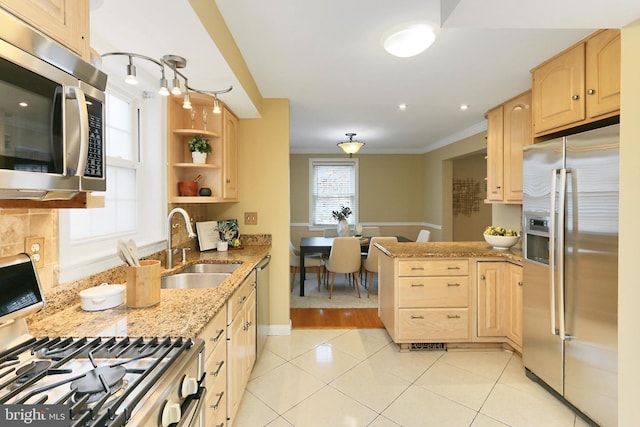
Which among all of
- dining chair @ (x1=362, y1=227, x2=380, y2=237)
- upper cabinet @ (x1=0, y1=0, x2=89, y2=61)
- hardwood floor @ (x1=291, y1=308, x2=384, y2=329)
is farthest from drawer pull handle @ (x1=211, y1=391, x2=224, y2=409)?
dining chair @ (x1=362, y1=227, x2=380, y2=237)

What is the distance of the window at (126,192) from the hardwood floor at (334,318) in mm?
1874

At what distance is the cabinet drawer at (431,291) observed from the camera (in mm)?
2820

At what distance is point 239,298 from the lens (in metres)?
1.92

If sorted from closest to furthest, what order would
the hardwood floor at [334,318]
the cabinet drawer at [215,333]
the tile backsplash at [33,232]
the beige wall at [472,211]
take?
the tile backsplash at [33,232]
the cabinet drawer at [215,333]
the hardwood floor at [334,318]
the beige wall at [472,211]

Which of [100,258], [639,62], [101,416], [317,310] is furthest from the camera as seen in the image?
[317,310]

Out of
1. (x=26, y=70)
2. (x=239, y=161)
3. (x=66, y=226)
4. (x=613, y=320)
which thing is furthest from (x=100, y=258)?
(x=613, y=320)

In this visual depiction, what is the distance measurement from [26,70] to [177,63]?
1193 millimetres

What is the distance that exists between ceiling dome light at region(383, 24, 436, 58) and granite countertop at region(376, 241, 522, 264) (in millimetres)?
1620

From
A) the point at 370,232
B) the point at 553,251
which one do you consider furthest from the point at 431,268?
the point at 370,232

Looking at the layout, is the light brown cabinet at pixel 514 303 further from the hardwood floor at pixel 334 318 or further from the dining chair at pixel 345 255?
the dining chair at pixel 345 255

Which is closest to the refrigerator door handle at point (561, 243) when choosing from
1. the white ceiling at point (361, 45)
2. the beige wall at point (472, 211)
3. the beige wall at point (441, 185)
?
the white ceiling at point (361, 45)

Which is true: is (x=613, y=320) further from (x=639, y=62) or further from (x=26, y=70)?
(x=26, y=70)

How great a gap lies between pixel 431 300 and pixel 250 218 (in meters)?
1.92

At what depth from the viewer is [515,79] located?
2.79 metres
